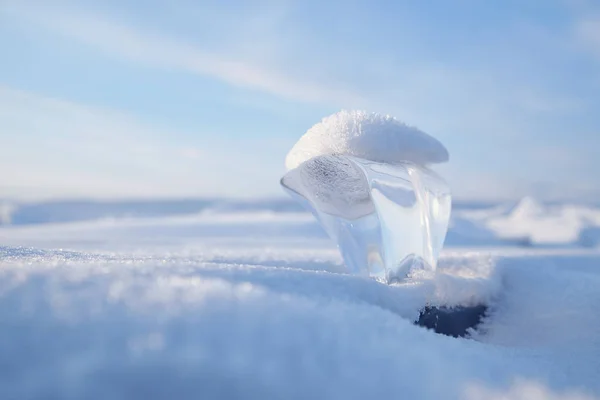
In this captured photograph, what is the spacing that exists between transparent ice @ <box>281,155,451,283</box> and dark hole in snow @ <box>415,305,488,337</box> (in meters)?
0.24

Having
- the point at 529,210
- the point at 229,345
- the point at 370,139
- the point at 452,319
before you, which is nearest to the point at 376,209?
the point at 370,139

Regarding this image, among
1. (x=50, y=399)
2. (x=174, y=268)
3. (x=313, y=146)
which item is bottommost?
(x=50, y=399)

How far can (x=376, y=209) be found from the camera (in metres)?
1.61

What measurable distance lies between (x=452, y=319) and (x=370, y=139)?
0.61 metres

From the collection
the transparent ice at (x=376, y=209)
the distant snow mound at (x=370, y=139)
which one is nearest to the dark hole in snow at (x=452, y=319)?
the transparent ice at (x=376, y=209)

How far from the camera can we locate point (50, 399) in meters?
0.55

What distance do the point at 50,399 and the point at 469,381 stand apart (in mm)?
571

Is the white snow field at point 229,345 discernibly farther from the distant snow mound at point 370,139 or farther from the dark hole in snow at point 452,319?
the distant snow mound at point 370,139

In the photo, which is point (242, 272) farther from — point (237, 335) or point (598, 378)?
point (598, 378)

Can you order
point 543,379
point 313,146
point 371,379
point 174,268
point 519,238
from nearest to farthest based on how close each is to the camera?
point 371,379 → point 543,379 → point 174,268 → point 313,146 → point 519,238

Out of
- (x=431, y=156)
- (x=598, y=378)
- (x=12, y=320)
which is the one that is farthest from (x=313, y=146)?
(x=12, y=320)

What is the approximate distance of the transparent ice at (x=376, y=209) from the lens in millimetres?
1622

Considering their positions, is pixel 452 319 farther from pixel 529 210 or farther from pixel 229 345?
pixel 529 210

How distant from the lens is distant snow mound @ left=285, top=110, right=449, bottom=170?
5.12 feet
